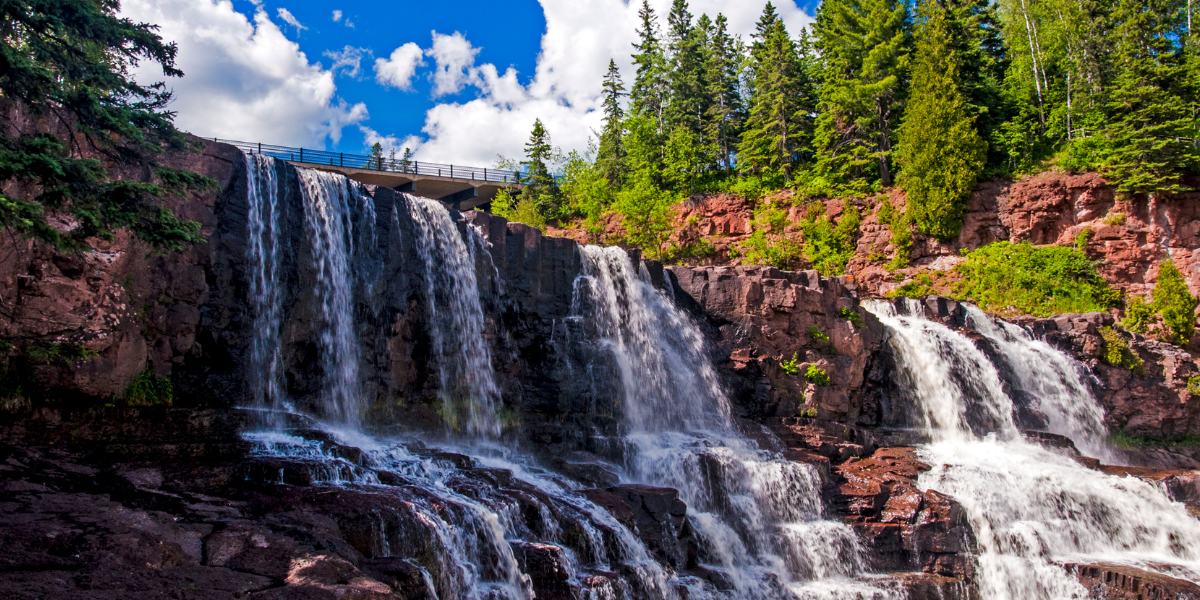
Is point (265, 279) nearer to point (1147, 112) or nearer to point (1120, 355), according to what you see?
point (1120, 355)

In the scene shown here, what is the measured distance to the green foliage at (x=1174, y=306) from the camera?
27141mm

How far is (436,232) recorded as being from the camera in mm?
18938

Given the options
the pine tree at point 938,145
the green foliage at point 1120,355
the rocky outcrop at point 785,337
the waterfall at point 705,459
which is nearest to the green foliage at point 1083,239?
the pine tree at point 938,145

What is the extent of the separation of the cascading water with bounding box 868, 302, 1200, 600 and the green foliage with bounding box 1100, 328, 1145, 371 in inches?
65.8

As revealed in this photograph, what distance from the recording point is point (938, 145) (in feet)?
112

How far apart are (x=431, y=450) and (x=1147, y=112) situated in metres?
32.7

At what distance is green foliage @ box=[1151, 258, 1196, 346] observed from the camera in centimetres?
2714

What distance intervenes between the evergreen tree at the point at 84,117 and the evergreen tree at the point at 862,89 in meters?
32.9

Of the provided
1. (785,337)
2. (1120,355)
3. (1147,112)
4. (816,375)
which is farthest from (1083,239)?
(785,337)

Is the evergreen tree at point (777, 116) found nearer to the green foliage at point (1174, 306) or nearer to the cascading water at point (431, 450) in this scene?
the green foliage at point (1174, 306)

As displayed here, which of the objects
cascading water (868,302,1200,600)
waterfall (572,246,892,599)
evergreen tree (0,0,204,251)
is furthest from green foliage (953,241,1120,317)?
evergreen tree (0,0,204,251)

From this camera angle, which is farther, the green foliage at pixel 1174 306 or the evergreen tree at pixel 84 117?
the green foliage at pixel 1174 306


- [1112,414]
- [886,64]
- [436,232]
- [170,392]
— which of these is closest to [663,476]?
[436,232]

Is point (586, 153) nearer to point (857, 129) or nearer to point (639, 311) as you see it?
point (857, 129)
